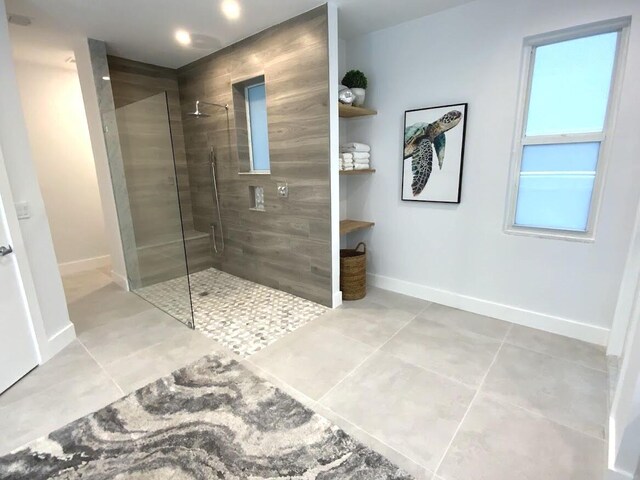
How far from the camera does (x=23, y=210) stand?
88.7 inches

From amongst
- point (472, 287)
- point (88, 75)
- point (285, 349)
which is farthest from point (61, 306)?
point (472, 287)

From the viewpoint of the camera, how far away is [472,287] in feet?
9.73

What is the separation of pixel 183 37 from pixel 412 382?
146 inches

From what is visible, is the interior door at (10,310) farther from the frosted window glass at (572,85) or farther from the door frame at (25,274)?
the frosted window glass at (572,85)

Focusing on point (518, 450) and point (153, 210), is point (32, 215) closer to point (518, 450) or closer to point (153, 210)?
point (153, 210)

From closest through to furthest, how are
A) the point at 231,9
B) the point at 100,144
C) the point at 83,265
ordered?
the point at 231,9 < the point at 100,144 < the point at 83,265

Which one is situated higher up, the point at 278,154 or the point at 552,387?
the point at 278,154

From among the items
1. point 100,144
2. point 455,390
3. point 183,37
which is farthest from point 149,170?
point 455,390

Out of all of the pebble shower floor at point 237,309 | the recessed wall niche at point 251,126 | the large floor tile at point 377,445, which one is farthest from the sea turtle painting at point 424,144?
the large floor tile at point 377,445

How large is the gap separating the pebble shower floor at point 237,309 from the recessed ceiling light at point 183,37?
238 cm

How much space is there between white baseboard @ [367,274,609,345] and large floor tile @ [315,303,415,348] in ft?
1.35

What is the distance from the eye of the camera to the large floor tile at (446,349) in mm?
2150

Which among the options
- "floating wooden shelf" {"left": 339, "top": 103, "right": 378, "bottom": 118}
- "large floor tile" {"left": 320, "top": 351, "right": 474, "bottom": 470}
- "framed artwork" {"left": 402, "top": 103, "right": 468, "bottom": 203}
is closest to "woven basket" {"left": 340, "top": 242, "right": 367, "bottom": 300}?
"framed artwork" {"left": 402, "top": 103, "right": 468, "bottom": 203}

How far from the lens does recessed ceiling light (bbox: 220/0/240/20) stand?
2.47 metres
